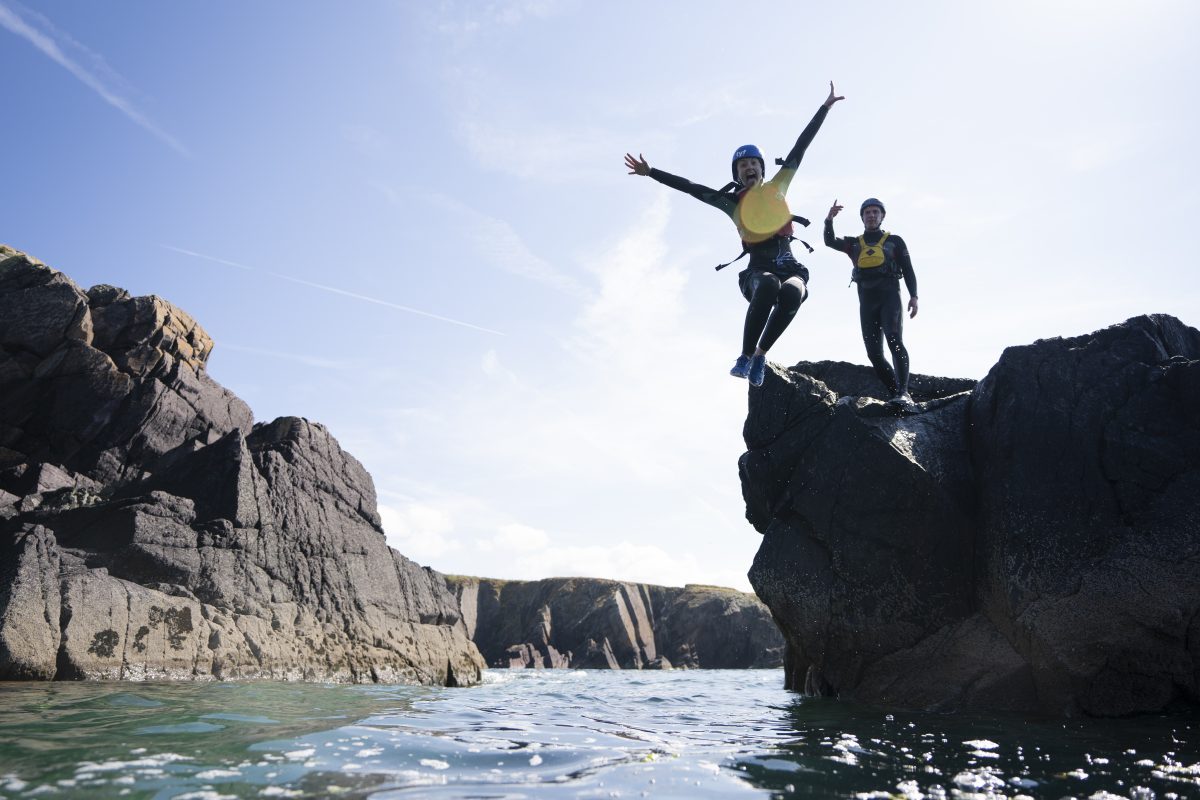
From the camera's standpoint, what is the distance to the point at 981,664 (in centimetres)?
831

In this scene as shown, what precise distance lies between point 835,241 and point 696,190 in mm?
2687

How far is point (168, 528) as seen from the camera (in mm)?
14008

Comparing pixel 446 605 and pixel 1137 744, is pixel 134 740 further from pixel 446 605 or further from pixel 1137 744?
pixel 446 605

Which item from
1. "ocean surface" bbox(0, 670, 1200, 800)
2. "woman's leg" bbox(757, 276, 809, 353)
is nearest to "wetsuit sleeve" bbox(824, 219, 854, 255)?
"woman's leg" bbox(757, 276, 809, 353)

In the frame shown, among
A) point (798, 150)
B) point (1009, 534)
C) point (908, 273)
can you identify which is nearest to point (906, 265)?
point (908, 273)

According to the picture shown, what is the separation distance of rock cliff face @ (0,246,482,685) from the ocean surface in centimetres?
457

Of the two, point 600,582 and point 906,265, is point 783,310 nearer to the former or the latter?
point 906,265

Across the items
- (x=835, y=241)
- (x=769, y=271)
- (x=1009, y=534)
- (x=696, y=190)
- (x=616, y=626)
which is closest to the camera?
(x=1009, y=534)

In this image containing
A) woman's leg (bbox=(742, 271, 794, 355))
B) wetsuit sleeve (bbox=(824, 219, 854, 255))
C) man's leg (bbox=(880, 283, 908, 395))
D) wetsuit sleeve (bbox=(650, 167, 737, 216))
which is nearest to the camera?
woman's leg (bbox=(742, 271, 794, 355))

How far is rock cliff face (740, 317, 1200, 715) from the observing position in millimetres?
7398

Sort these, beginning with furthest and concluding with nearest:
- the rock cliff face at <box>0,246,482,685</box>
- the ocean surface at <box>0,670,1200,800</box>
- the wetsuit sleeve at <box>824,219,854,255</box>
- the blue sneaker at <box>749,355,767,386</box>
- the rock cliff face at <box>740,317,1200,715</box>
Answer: the rock cliff face at <box>0,246,482,685</box>, the wetsuit sleeve at <box>824,219,854,255</box>, the blue sneaker at <box>749,355,767,386</box>, the rock cliff face at <box>740,317,1200,715</box>, the ocean surface at <box>0,670,1200,800</box>

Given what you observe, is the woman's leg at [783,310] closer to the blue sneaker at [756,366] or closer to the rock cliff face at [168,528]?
the blue sneaker at [756,366]

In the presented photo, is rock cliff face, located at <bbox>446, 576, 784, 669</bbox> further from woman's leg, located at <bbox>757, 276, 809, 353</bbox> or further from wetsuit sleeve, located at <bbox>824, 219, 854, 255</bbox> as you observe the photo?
woman's leg, located at <bbox>757, 276, 809, 353</bbox>

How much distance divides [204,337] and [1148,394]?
25.3 m
